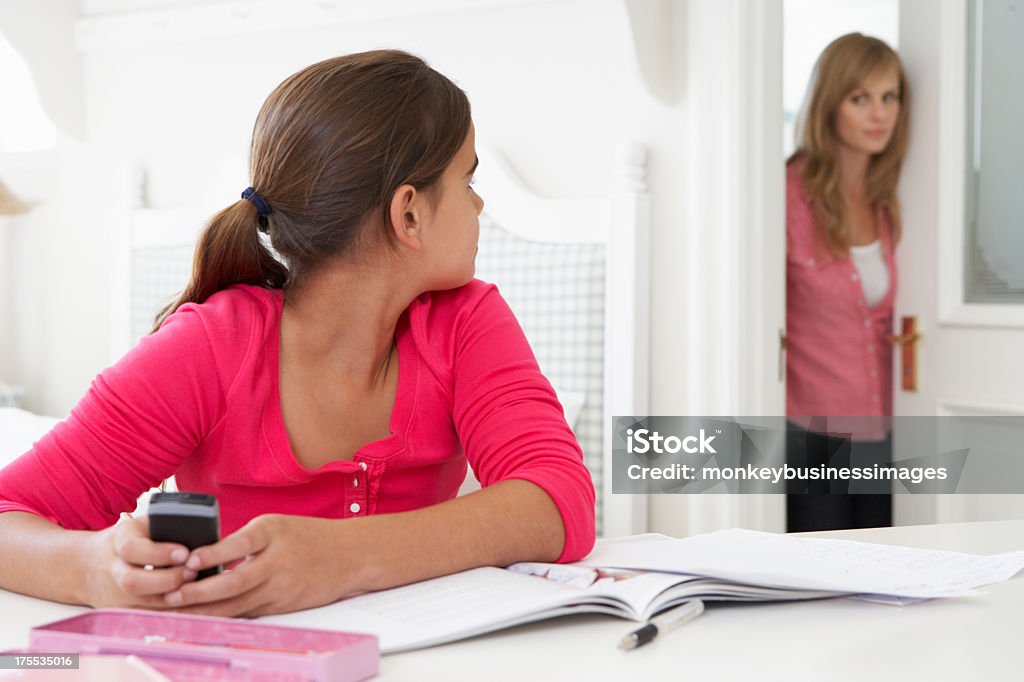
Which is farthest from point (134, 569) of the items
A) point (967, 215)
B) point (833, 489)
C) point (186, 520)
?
point (833, 489)

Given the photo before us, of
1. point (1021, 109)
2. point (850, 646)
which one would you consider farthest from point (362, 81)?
point (1021, 109)

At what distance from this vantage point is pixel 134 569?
70 centimetres

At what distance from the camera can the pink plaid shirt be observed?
2.36 m

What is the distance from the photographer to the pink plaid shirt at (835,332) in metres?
2.36

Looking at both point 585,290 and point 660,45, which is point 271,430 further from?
point 660,45

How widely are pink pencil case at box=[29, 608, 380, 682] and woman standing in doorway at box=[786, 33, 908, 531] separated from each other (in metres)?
1.95

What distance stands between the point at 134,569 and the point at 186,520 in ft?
0.19

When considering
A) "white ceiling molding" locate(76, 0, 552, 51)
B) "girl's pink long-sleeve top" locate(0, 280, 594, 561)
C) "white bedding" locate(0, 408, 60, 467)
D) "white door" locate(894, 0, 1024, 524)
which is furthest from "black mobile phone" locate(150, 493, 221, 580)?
"white door" locate(894, 0, 1024, 524)

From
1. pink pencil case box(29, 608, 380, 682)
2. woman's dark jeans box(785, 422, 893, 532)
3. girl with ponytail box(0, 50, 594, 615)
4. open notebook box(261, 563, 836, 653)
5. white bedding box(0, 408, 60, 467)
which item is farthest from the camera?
woman's dark jeans box(785, 422, 893, 532)

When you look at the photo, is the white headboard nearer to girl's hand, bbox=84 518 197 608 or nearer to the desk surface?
the desk surface

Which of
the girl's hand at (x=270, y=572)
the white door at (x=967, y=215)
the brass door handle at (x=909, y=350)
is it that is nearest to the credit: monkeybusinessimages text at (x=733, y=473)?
the white door at (x=967, y=215)

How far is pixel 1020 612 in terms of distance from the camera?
29.8 inches

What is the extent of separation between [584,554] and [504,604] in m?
0.19

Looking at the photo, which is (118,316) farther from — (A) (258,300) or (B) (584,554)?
(B) (584,554)
